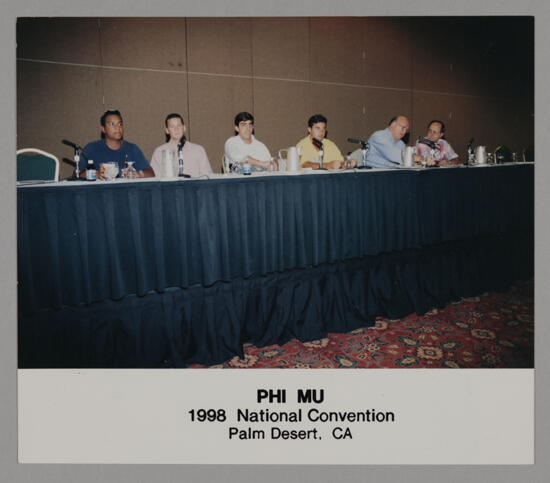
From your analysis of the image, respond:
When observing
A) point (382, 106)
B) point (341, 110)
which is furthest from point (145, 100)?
point (382, 106)

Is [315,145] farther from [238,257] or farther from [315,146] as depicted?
[238,257]

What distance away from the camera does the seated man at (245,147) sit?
2.85 m

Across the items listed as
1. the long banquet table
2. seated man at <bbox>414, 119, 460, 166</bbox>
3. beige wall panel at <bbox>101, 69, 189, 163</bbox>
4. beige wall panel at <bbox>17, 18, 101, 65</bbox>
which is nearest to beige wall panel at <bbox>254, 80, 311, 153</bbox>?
beige wall panel at <bbox>101, 69, 189, 163</bbox>

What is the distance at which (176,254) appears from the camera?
1791 millimetres

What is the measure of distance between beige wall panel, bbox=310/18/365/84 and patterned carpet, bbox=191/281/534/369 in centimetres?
295

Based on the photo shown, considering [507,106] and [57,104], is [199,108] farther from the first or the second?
[507,106]

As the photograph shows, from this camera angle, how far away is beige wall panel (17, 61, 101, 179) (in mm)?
2895

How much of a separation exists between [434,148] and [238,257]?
2421 millimetres

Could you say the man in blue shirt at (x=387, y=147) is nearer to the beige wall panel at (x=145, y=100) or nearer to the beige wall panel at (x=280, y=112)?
the beige wall panel at (x=280, y=112)

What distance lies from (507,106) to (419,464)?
6.22 meters

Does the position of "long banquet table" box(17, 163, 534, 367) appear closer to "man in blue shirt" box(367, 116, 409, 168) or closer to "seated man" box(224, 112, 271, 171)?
"man in blue shirt" box(367, 116, 409, 168)

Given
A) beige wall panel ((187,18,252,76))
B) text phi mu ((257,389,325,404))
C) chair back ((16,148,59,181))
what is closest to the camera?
text phi mu ((257,389,325,404))

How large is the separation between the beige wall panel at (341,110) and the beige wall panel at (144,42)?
5.02ft

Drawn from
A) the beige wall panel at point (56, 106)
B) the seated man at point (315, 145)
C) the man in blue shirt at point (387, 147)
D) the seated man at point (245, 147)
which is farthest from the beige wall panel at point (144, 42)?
the man in blue shirt at point (387, 147)
